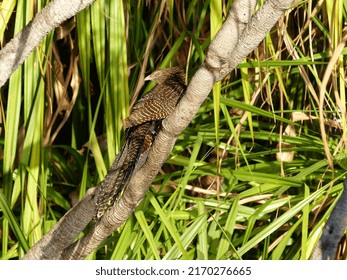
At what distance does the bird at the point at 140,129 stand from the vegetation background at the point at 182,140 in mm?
69

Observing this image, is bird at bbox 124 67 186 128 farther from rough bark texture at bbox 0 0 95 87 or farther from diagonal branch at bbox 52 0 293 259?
rough bark texture at bbox 0 0 95 87

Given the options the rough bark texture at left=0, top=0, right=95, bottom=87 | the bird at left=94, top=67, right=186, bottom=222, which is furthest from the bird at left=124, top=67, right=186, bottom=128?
the rough bark texture at left=0, top=0, right=95, bottom=87

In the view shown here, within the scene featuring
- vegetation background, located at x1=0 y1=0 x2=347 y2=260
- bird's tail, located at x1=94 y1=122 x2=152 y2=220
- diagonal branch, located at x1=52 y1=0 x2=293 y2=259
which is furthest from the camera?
vegetation background, located at x1=0 y1=0 x2=347 y2=260

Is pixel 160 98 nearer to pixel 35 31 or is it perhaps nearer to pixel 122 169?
pixel 122 169

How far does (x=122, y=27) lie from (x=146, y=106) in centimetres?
33

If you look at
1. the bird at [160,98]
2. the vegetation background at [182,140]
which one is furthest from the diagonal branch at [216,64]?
the bird at [160,98]

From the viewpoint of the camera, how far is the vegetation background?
2.74m

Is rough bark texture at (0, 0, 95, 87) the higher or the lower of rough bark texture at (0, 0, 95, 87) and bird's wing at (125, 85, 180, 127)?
the higher

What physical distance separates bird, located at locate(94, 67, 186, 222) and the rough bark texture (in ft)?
1.87

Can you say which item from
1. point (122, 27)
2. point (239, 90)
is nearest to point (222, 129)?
point (239, 90)

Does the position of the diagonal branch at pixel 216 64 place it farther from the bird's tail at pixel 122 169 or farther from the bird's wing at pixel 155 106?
the bird's wing at pixel 155 106

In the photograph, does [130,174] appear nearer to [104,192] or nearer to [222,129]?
[104,192]

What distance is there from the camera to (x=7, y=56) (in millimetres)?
2035

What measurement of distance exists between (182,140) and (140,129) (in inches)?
21.1
